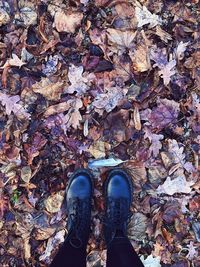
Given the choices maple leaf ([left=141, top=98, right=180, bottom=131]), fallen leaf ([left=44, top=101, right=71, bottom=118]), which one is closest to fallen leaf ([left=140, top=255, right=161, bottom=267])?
maple leaf ([left=141, top=98, right=180, bottom=131])

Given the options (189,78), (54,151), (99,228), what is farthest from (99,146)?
(189,78)

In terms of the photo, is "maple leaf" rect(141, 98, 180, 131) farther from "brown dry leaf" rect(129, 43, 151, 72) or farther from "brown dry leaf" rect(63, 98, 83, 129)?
"brown dry leaf" rect(63, 98, 83, 129)

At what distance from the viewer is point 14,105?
10.1ft

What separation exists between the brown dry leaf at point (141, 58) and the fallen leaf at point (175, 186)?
0.71m

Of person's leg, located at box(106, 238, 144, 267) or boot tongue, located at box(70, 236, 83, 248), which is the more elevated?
boot tongue, located at box(70, 236, 83, 248)

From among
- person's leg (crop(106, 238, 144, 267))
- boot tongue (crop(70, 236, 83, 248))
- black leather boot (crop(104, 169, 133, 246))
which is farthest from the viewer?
black leather boot (crop(104, 169, 133, 246))

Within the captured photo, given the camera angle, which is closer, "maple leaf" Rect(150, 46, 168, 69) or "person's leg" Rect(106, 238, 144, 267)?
Result: "person's leg" Rect(106, 238, 144, 267)

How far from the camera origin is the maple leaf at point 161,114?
3025mm

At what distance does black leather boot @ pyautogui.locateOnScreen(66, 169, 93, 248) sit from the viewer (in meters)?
2.96

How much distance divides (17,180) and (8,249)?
0.44m

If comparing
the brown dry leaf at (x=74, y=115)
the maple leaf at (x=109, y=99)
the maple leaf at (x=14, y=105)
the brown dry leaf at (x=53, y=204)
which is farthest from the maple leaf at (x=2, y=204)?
the maple leaf at (x=109, y=99)

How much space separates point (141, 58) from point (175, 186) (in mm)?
838

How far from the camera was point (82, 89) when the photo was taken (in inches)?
120

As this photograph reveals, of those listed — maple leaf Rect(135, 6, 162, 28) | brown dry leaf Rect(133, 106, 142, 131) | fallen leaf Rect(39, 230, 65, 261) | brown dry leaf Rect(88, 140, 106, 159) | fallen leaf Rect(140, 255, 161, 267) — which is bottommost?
fallen leaf Rect(140, 255, 161, 267)
